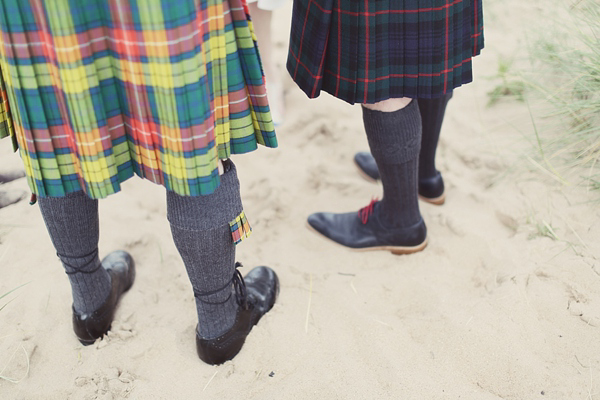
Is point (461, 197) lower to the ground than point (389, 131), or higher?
lower

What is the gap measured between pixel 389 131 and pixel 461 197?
0.64 meters

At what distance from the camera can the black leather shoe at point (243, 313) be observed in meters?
1.38

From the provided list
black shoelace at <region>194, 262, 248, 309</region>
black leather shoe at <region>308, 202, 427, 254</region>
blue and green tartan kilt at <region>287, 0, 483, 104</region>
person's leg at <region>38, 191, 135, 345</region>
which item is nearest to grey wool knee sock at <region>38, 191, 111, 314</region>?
person's leg at <region>38, 191, 135, 345</region>

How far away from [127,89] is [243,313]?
721mm

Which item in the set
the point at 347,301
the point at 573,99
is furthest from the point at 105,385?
the point at 573,99

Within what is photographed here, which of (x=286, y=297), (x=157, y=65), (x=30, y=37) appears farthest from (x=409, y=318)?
(x=30, y=37)

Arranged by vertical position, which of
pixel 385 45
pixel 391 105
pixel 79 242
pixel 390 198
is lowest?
pixel 390 198

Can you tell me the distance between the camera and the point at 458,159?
2158 mm

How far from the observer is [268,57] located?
2279mm

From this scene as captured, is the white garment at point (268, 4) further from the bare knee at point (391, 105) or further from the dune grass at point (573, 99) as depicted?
the dune grass at point (573, 99)

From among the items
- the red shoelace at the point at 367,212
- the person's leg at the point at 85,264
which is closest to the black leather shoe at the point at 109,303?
the person's leg at the point at 85,264

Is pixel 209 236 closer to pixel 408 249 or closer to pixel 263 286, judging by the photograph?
pixel 263 286

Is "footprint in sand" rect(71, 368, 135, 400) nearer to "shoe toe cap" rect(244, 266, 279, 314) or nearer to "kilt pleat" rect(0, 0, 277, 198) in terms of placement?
"shoe toe cap" rect(244, 266, 279, 314)

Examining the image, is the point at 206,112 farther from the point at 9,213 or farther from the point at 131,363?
the point at 9,213
